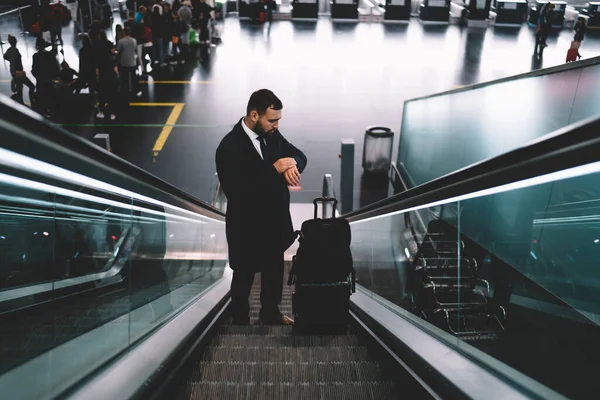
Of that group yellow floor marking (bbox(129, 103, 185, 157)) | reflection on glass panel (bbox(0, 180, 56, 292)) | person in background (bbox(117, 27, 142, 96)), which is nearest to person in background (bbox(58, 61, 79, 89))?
person in background (bbox(117, 27, 142, 96))

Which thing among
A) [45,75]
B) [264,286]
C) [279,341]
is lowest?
[45,75]

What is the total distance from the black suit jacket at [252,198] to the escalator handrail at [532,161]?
146cm

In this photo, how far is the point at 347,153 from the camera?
30.2ft

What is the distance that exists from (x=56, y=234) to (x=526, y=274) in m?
2.85

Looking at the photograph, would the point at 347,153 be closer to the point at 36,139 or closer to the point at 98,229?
the point at 98,229

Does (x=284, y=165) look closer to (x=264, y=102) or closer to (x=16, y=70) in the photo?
(x=264, y=102)

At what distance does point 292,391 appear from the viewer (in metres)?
2.79

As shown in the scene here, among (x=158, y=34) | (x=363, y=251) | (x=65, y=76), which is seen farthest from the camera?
(x=158, y=34)

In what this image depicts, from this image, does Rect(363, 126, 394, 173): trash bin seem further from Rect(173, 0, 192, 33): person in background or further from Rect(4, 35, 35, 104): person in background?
Rect(173, 0, 192, 33): person in background

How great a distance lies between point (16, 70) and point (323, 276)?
11.4m

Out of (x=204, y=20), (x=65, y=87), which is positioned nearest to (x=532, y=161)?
(x=65, y=87)

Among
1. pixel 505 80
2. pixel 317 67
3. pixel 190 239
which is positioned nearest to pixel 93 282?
pixel 190 239

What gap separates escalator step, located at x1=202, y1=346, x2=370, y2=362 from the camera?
11.1 feet

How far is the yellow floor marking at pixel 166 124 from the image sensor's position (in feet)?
37.6
